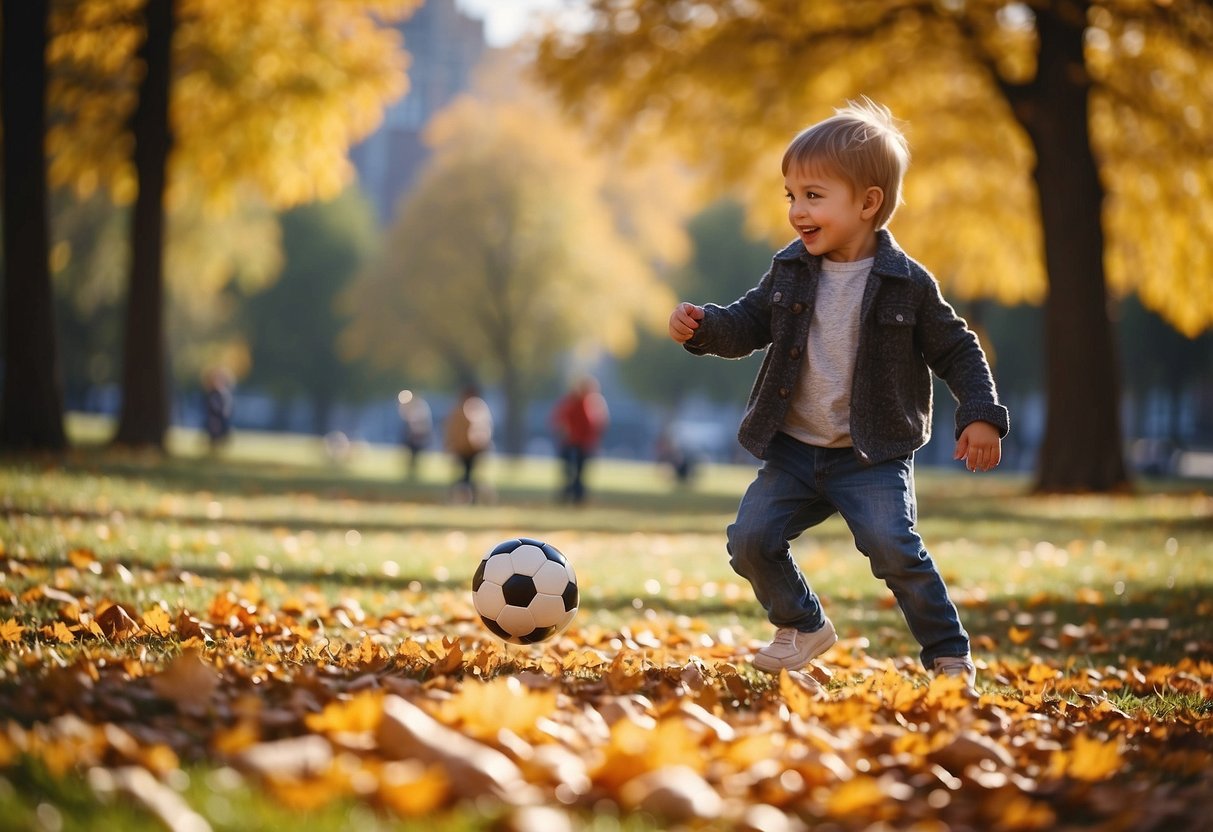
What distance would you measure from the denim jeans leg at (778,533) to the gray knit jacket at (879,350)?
121 mm

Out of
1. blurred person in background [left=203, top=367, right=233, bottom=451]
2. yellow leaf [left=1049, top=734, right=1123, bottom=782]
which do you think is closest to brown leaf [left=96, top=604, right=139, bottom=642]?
yellow leaf [left=1049, top=734, right=1123, bottom=782]

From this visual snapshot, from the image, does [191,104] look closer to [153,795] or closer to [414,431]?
[414,431]

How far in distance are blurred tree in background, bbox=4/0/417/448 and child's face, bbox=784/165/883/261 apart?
49.3 ft

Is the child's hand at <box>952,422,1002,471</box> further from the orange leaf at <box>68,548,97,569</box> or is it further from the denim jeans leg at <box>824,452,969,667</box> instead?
the orange leaf at <box>68,548,97,569</box>

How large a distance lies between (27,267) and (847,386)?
12.3 meters

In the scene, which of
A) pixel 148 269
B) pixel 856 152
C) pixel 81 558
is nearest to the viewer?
pixel 856 152

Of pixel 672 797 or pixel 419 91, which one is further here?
pixel 419 91

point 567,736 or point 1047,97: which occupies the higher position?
point 1047,97

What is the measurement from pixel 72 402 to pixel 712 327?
63470 millimetres

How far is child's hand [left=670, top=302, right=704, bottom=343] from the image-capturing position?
419 centimetres

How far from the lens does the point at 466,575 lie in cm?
783

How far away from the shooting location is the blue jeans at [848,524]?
407 cm

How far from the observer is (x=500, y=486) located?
26.0 m

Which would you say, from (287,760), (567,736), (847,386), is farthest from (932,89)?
(287,760)
